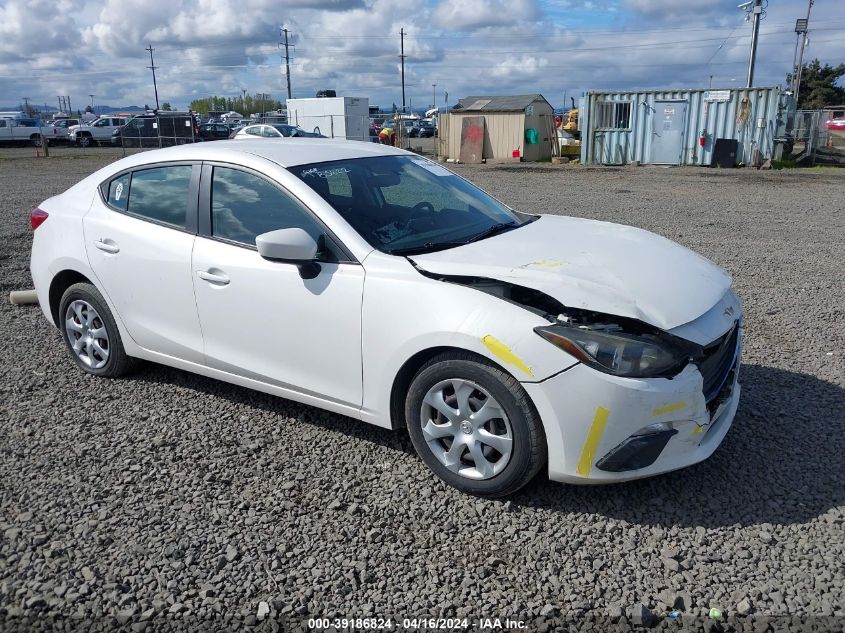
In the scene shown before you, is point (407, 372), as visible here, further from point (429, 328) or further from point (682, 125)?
point (682, 125)

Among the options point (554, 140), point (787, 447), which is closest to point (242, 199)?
point (787, 447)

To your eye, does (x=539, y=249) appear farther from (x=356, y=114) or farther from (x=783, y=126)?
(x=356, y=114)

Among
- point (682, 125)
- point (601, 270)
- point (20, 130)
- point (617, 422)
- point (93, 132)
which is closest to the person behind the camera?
point (617, 422)

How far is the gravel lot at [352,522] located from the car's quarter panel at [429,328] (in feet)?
2.14

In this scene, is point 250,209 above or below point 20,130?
above

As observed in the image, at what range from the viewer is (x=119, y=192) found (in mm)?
4715

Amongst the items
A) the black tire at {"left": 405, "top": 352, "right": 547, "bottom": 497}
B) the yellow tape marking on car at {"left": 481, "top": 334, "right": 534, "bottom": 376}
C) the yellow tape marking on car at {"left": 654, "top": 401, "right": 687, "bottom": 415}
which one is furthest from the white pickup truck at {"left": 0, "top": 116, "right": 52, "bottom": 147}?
the yellow tape marking on car at {"left": 654, "top": 401, "right": 687, "bottom": 415}

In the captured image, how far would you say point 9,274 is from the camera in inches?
329

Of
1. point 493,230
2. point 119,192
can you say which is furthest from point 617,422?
point 119,192

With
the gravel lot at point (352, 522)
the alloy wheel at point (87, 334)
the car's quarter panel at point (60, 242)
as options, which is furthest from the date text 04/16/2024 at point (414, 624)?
the car's quarter panel at point (60, 242)

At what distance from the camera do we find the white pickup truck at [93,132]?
4400cm

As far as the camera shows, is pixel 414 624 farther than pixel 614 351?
No

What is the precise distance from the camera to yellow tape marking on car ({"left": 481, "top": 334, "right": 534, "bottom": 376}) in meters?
3.09

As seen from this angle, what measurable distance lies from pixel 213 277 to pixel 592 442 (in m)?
2.29
